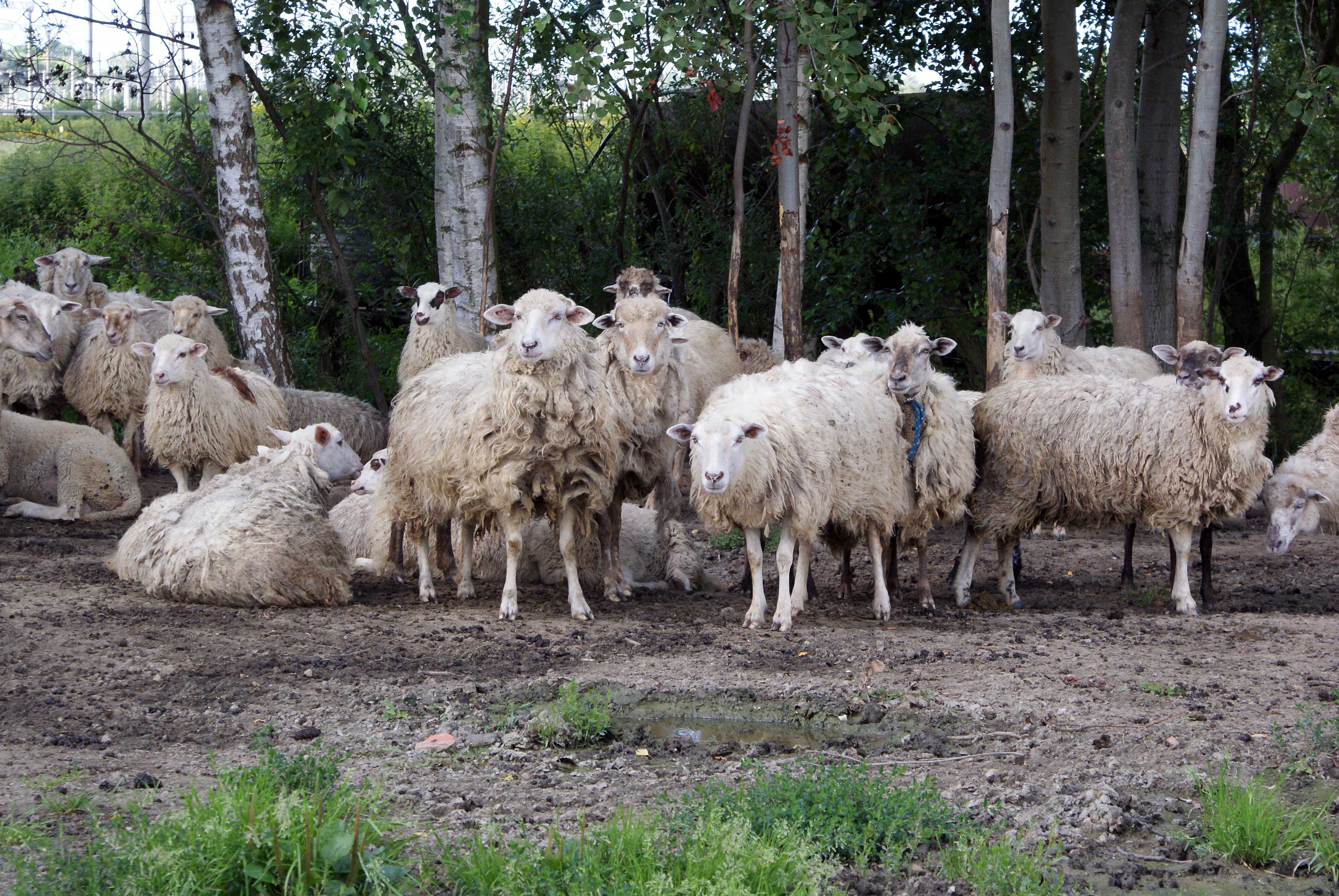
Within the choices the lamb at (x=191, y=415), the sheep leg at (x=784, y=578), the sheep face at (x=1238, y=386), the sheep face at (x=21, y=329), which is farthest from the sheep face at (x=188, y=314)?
the sheep face at (x=1238, y=386)

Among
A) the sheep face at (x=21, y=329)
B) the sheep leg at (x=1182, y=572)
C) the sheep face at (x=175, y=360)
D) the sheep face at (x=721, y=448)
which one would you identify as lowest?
the sheep leg at (x=1182, y=572)

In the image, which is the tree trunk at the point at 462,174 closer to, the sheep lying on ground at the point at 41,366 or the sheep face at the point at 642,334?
the sheep face at the point at 642,334

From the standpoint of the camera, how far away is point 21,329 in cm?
1037

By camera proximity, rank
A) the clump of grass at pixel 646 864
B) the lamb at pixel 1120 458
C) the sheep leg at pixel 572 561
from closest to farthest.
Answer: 1. the clump of grass at pixel 646 864
2. the sheep leg at pixel 572 561
3. the lamb at pixel 1120 458

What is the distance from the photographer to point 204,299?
45.4 feet

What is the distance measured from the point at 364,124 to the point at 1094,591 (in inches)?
333

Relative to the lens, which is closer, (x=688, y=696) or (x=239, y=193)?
(x=688, y=696)

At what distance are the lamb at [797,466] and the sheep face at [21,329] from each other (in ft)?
21.0

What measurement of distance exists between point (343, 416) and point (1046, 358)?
20.1 ft

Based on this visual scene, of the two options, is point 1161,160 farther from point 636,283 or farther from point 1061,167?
point 636,283

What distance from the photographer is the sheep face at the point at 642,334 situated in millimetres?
7547

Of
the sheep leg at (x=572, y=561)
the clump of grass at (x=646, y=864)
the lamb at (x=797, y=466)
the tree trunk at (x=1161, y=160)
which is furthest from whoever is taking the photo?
the tree trunk at (x=1161, y=160)

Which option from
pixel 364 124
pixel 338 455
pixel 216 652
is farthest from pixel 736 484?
pixel 364 124

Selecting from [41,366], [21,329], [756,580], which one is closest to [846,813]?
[756,580]
